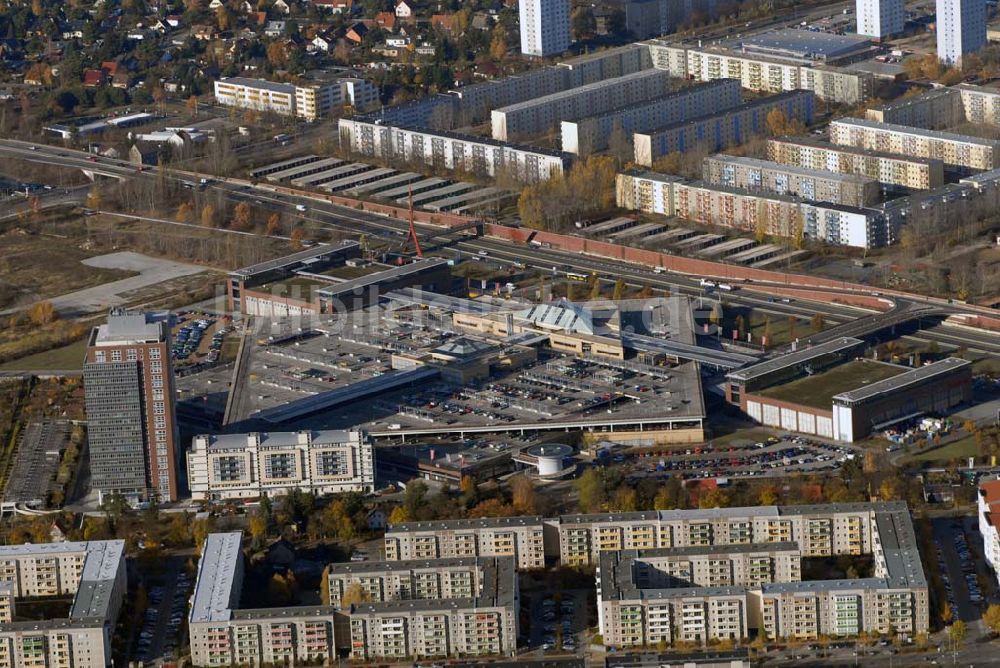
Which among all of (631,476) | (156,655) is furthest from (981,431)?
(156,655)

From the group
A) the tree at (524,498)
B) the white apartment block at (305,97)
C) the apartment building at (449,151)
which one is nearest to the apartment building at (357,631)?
the tree at (524,498)

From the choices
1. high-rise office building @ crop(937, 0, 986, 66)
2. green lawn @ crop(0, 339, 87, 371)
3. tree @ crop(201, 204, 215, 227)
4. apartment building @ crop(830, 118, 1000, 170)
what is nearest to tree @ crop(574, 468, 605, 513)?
green lawn @ crop(0, 339, 87, 371)

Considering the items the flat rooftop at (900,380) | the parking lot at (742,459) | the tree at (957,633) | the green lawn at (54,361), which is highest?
the flat rooftop at (900,380)

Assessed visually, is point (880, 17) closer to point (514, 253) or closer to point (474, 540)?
point (514, 253)

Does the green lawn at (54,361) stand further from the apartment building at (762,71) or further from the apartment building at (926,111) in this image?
the apartment building at (762,71)

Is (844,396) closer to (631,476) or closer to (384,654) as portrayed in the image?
(631,476)

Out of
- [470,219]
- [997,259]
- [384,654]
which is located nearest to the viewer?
[384,654]
